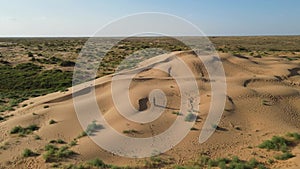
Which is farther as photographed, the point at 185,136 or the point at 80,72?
the point at 80,72

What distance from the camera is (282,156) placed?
12977 mm

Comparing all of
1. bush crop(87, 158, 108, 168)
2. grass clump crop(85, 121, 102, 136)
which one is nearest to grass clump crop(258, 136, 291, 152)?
bush crop(87, 158, 108, 168)

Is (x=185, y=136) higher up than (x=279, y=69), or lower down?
lower down

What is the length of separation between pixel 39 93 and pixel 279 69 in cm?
2040

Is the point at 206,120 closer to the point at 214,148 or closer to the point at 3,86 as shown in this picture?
the point at 214,148

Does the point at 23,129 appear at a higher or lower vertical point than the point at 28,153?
higher

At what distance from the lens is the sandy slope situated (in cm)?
1407

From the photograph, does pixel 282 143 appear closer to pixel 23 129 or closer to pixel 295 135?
pixel 295 135

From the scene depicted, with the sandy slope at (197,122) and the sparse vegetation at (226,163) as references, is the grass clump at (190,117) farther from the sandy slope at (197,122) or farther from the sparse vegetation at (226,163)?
the sparse vegetation at (226,163)

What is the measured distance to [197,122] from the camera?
16.4 m

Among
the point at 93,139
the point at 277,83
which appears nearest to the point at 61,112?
the point at 93,139

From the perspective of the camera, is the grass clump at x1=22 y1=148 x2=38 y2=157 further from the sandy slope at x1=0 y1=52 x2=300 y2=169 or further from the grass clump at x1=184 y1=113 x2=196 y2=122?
the grass clump at x1=184 y1=113 x2=196 y2=122

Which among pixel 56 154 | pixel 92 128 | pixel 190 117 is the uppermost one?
pixel 190 117

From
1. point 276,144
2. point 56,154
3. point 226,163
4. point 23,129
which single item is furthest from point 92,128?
point 276,144
